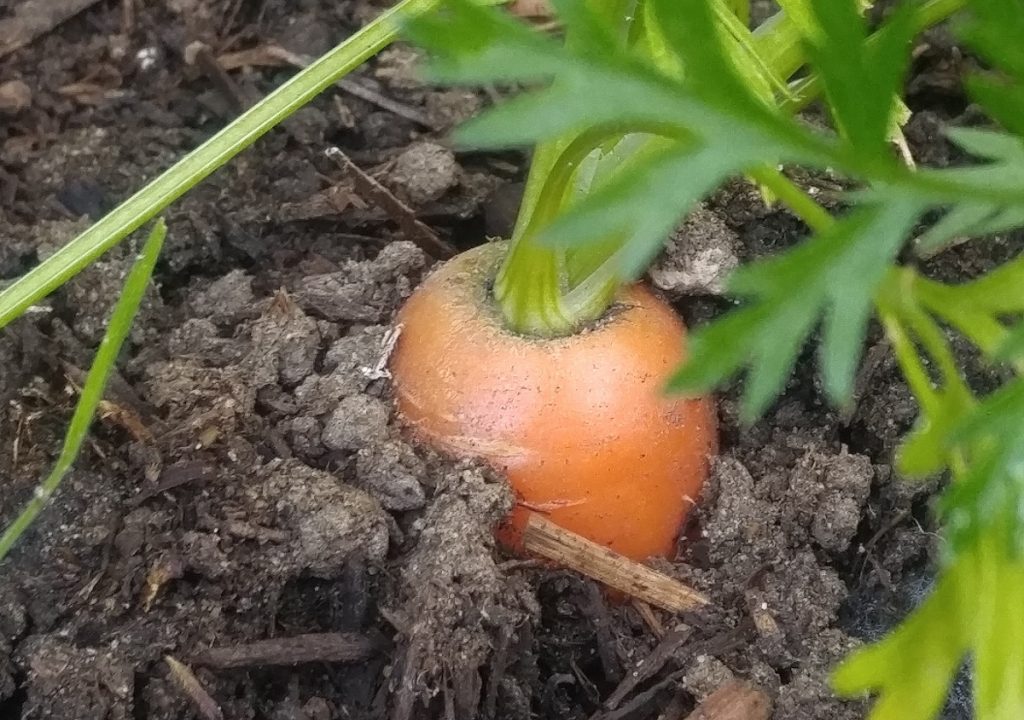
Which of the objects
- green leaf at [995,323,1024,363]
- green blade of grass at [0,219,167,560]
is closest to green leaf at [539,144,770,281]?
green leaf at [995,323,1024,363]

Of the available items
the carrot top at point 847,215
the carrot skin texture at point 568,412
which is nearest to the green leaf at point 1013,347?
the carrot top at point 847,215

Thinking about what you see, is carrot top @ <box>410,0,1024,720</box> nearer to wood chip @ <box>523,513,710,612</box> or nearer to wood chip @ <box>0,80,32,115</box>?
wood chip @ <box>523,513,710,612</box>

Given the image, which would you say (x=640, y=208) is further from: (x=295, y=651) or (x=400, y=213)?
(x=400, y=213)

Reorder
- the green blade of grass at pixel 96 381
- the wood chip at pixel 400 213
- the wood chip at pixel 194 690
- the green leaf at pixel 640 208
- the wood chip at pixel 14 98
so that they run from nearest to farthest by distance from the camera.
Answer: the green leaf at pixel 640 208, the green blade of grass at pixel 96 381, the wood chip at pixel 194 690, the wood chip at pixel 400 213, the wood chip at pixel 14 98

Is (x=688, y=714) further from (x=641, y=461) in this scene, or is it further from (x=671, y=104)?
(x=671, y=104)

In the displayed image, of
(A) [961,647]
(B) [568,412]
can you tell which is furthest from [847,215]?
(B) [568,412]

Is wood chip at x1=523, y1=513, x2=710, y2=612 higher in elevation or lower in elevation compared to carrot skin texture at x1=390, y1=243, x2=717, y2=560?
lower

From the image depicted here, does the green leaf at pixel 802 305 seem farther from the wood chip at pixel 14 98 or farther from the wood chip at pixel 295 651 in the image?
the wood chip at pixel 14 98

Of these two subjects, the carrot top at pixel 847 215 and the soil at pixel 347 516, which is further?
the soil at pixel 347 516
